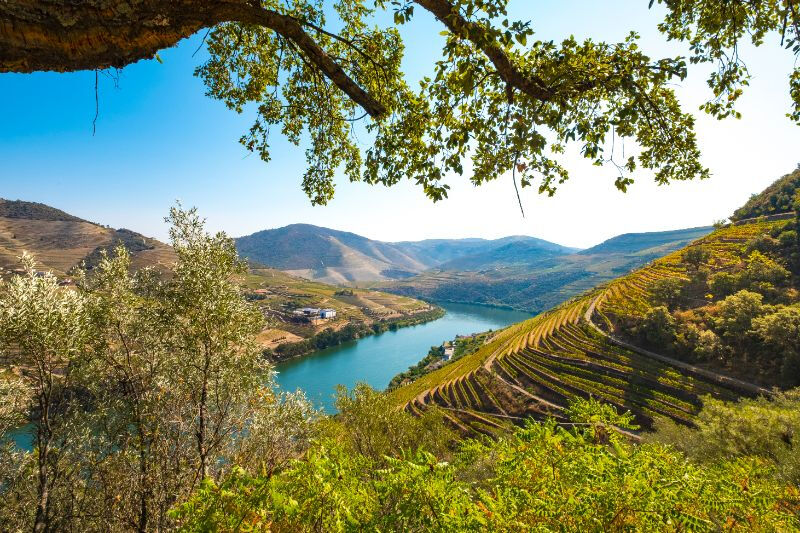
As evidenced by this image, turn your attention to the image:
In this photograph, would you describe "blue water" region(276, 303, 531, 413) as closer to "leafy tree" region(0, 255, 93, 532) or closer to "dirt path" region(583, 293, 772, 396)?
"dirt path" region(583, 293, 772, 396)

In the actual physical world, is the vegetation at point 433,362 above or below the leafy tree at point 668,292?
below

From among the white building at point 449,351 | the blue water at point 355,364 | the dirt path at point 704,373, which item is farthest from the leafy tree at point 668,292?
the blue water at point 355,364

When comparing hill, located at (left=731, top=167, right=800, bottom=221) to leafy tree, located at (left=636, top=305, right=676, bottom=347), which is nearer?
leafy tree, located at (left=636, top=305, right=676, bottom=347)

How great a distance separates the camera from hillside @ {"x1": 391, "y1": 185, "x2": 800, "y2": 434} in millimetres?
44938

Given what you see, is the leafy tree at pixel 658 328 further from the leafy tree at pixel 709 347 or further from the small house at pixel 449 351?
the small house at pixel 449 351

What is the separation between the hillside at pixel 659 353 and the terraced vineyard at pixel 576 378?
0.18 metres

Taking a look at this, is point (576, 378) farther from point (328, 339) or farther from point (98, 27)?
point (328, 339)

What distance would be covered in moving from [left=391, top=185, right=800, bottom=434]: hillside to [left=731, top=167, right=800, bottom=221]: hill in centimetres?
2051

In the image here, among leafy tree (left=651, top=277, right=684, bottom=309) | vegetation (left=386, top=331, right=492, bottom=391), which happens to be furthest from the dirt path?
vegetation (left=386, top=331, right=492, bottom=391)

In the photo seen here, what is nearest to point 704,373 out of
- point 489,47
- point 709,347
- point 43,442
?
point 709,347

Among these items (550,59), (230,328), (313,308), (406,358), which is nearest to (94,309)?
(230,328)

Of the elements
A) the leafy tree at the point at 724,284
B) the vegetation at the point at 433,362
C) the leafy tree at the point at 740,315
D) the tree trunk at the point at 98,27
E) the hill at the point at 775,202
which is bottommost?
the vegetation at the point at 433,362

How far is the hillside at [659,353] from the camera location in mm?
44938

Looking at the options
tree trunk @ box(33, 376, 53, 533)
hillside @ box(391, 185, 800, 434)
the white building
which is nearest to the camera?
tree trunk @ box(33, 376, 53, 533)
